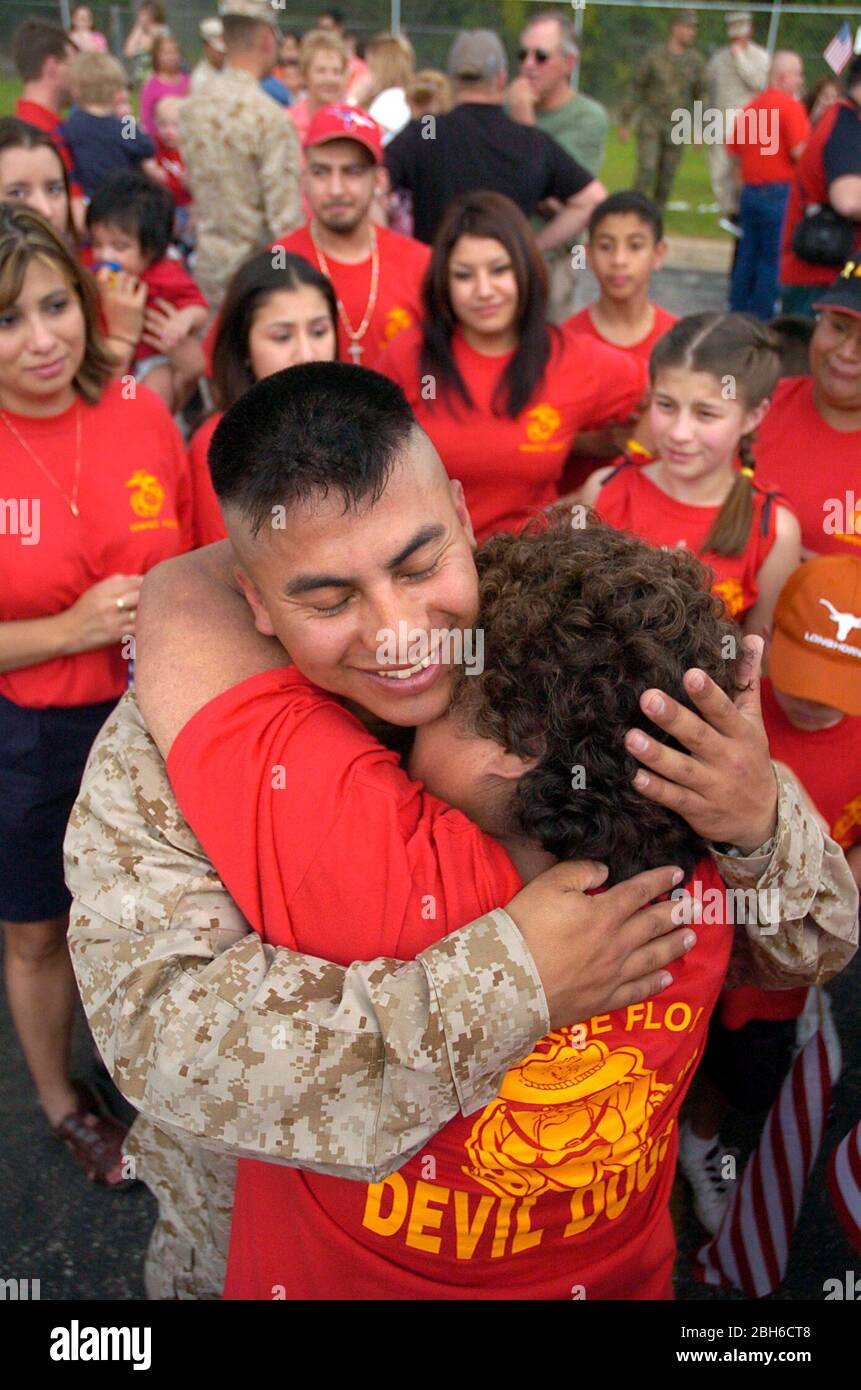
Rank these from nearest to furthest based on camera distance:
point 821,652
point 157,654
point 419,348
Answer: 1. point 157,654
2. point 821,652
3. point 419,348

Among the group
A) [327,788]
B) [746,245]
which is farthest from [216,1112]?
[746,245]

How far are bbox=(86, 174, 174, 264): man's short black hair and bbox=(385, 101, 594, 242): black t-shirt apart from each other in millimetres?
1683

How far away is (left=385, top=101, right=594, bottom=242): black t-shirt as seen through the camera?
217 inches

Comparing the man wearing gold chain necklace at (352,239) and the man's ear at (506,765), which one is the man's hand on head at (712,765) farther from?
the man wearing gold chain necklace at (352,239)

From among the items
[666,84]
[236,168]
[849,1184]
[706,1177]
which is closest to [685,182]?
[666,84]

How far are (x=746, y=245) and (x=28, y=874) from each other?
805 cm

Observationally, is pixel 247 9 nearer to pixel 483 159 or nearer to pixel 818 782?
pixel 483 159

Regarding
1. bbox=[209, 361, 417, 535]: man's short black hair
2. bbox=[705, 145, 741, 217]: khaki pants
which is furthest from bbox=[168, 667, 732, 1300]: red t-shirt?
bbox=[705, 145, 741, 217]: khaki pants

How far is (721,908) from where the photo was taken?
1.51m

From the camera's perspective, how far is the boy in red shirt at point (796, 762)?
2400 mm

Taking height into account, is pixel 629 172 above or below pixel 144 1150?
above

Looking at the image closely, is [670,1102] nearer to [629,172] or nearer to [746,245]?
[746,245]

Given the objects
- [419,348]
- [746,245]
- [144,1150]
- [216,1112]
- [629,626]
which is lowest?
[144,1150]

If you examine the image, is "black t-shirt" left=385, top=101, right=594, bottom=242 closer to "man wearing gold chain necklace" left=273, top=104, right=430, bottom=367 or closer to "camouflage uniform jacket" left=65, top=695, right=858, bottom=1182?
"man wearing gold chain necklace" left=273, top=104, right=430, bottom=367
